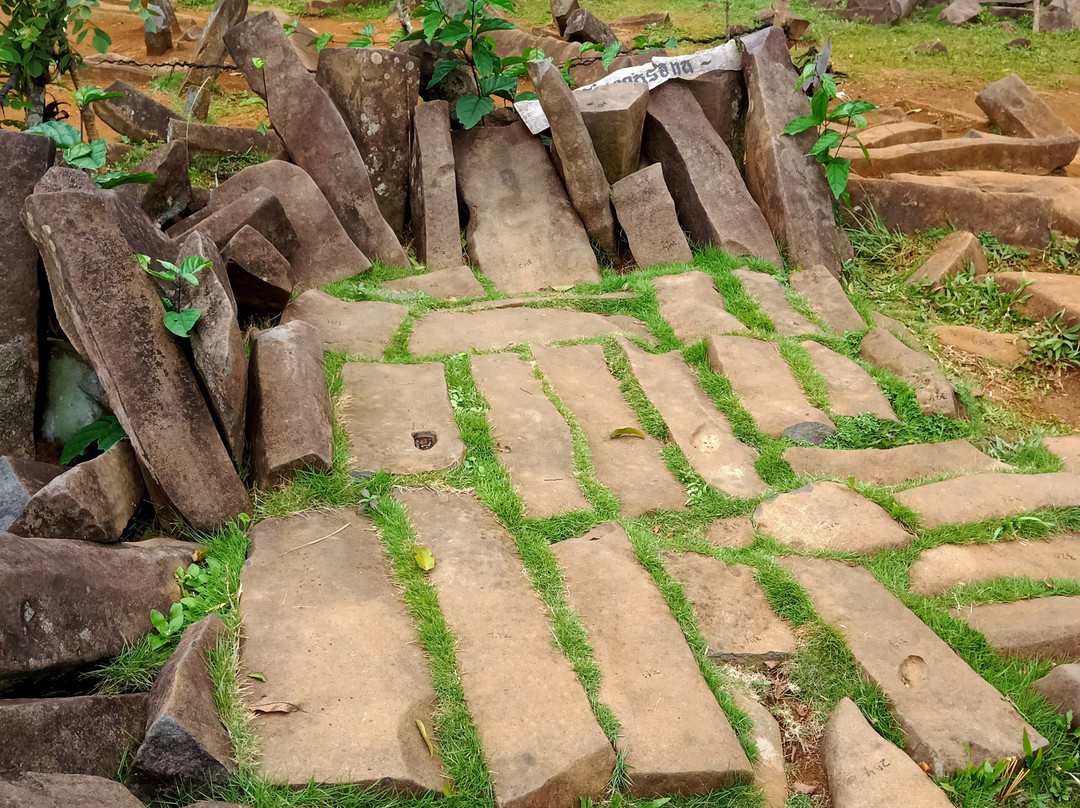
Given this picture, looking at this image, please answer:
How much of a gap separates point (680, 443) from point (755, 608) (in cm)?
104

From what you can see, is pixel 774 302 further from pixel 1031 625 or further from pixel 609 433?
pixel 1031 625

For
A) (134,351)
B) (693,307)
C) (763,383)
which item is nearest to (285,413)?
(134,351)

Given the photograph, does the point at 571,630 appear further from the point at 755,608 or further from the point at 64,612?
the point at 64,612

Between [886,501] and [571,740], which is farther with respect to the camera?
[886,501]

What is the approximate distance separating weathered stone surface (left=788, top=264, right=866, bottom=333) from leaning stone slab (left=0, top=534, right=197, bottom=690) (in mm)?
3718

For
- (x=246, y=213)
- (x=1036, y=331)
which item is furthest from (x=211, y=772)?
(x=1036, y=331)

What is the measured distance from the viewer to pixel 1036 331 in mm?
5160

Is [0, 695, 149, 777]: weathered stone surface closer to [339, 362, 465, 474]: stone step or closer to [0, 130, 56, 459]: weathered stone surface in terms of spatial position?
[339, 362, 465, 474]: stone step

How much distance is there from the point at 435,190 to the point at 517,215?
21.0 inches

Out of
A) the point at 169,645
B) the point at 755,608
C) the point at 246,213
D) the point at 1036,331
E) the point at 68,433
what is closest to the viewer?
the point at 169,645

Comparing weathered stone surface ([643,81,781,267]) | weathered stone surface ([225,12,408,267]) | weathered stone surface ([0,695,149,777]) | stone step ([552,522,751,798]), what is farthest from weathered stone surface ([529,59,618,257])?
weathered stone surface ([0,695,149,777])

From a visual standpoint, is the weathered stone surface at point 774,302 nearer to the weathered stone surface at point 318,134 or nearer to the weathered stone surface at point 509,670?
the weathered stone surface at point 318,134

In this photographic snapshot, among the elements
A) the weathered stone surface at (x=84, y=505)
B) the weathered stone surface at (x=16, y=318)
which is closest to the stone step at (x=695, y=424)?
the weathered stone surface at (x=84, y=505)

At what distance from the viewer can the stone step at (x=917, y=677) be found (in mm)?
2531
